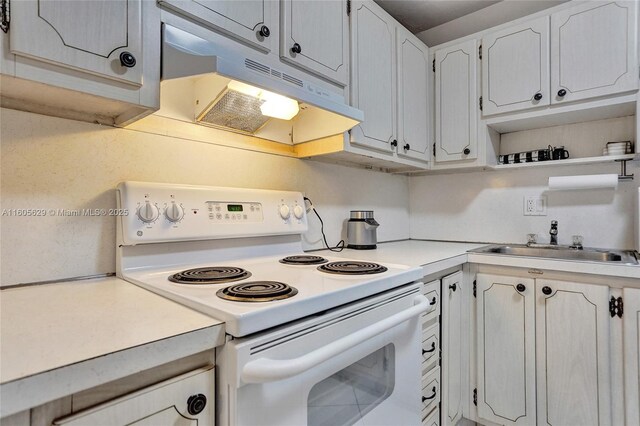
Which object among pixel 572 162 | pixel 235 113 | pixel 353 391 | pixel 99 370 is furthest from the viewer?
pixel 572 162

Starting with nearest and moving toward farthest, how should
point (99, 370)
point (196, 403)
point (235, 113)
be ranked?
point (99, 370) < point (196, 403) < point (235, 113)

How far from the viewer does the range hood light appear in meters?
1.19

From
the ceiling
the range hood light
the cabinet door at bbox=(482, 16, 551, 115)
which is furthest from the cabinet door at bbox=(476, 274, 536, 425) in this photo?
the ceiling

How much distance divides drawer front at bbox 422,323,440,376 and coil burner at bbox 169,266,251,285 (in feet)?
2.75

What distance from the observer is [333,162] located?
1.81 metres

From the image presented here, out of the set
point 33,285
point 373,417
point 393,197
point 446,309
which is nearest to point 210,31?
point 33,285

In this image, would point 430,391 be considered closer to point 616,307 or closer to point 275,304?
point 616,307

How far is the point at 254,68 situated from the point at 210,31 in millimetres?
187

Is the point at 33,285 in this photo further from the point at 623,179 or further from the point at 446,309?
the point at 623,179

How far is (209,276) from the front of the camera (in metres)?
0.91

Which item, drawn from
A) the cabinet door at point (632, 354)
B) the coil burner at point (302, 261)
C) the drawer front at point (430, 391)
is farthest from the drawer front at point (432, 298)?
the cabinet door at point (632, 354)

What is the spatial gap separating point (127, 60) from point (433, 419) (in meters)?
1.71

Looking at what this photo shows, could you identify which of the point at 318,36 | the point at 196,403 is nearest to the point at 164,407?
the point at 196,403

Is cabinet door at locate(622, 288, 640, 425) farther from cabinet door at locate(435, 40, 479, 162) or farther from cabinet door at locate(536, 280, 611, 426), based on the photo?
cabinet door at locate(435, 40, 479, 162)
